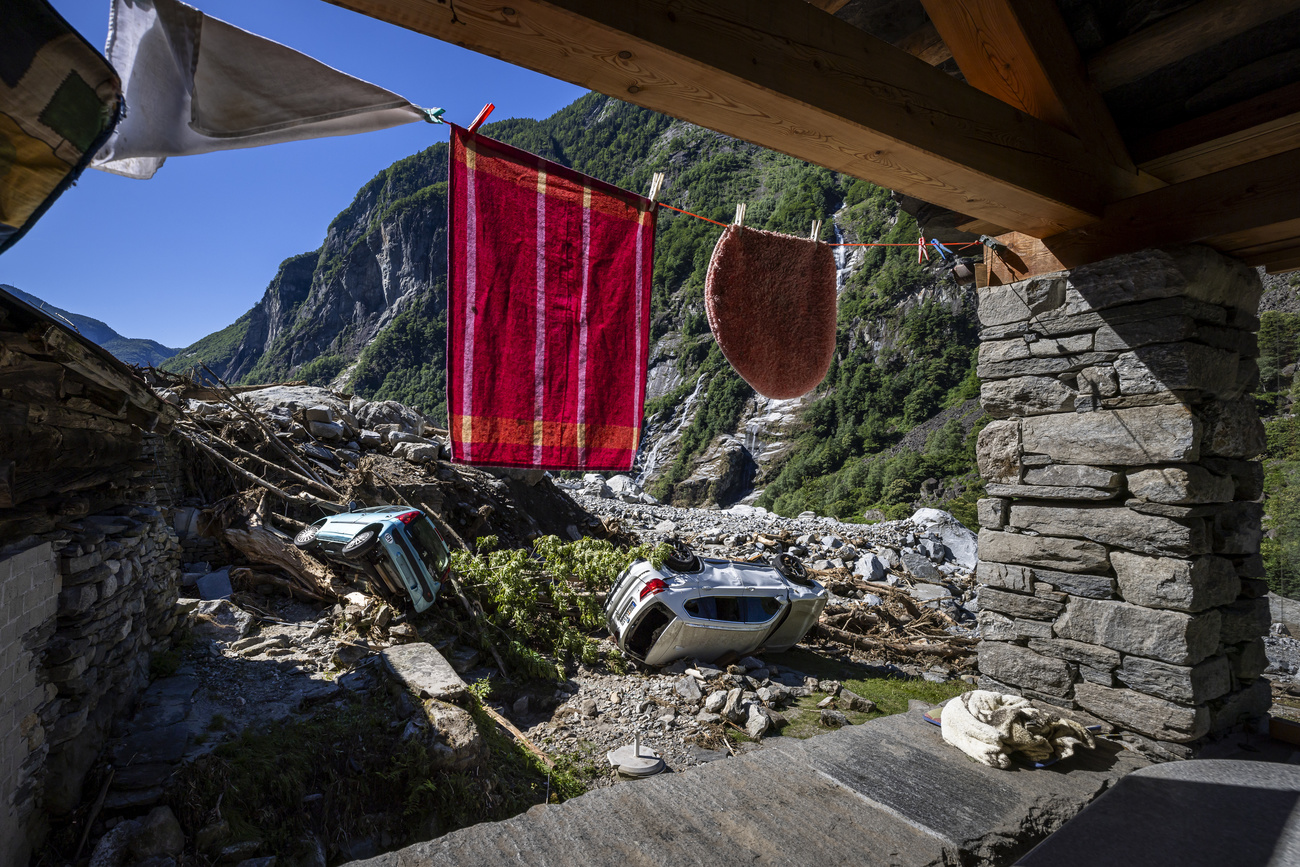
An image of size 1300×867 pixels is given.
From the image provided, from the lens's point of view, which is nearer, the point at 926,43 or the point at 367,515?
the point at 926,43

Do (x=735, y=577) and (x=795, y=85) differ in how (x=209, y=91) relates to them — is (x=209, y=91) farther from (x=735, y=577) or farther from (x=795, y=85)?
(x=735, y=577)

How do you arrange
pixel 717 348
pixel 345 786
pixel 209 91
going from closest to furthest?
pixel 209 91, pixel 345 786, pixel 717 348

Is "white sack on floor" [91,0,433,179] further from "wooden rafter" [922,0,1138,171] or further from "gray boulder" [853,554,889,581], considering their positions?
"gray boulder" [853,554,889,581]

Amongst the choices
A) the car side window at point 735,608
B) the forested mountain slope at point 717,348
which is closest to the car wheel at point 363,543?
the car side window at point 735,608

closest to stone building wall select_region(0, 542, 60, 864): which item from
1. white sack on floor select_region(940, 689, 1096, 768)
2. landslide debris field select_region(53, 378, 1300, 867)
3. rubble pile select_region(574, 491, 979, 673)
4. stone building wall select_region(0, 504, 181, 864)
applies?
stone building wall select_region(0, 504, 181, 864)

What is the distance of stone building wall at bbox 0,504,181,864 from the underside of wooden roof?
12.8 feet

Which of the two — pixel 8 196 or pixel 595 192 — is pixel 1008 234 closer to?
pixel 595 192

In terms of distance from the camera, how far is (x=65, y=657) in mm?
3635

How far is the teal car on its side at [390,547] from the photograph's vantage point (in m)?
6.63

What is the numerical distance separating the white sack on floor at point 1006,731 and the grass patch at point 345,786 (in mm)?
3404

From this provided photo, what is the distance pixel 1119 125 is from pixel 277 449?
34.1 ft

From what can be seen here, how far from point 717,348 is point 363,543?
29.4 meters

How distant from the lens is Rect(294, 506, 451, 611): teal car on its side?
6629 millimetres

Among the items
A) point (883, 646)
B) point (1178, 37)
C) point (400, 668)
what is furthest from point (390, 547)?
point (1178, 37)
